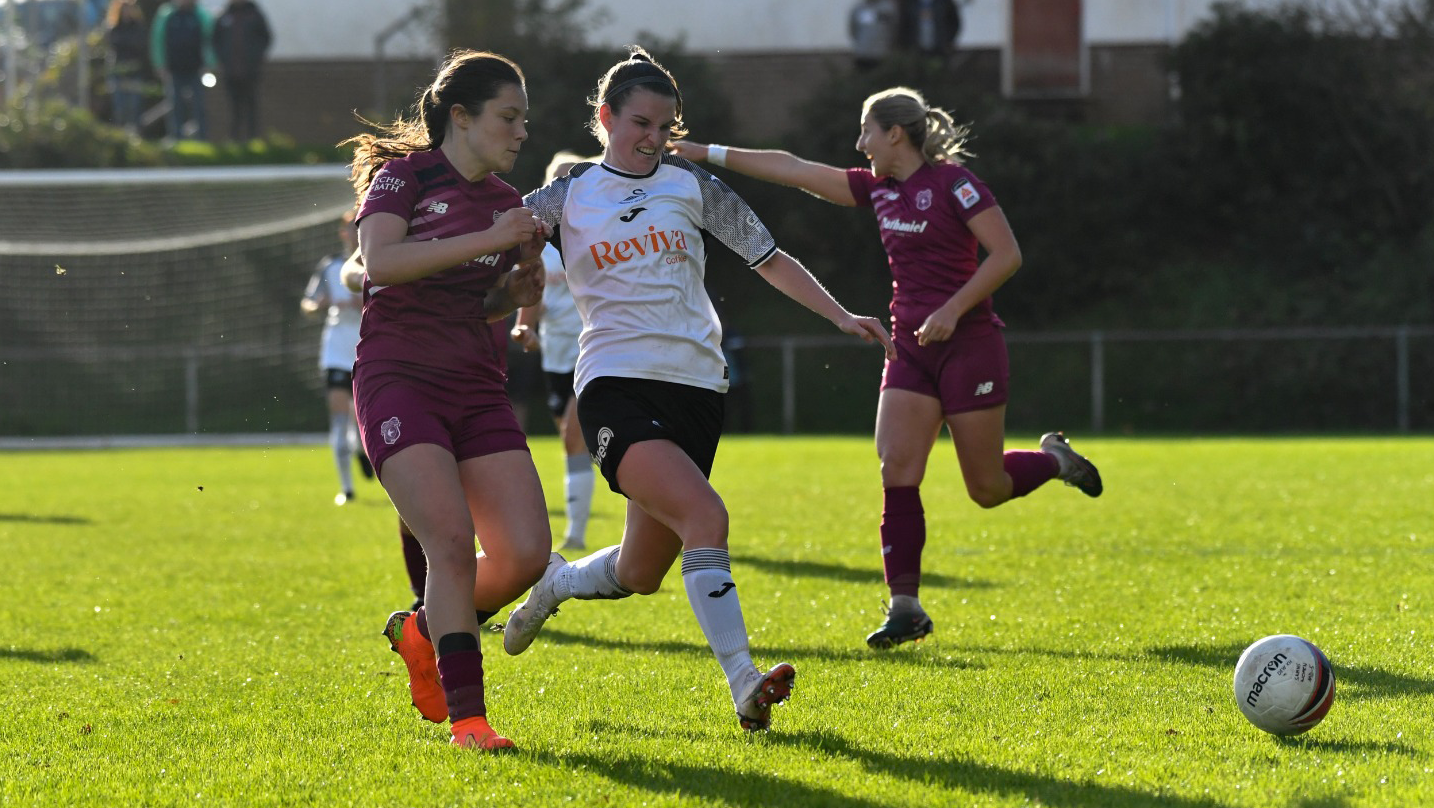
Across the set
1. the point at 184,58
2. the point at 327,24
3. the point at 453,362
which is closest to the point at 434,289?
the point at 453,362

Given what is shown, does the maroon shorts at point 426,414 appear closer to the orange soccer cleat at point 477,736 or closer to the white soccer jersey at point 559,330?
the orange soccer cleat at point 477,736

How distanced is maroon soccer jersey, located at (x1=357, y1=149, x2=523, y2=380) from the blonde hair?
2.11 m

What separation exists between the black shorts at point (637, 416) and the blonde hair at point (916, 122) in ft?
6.17

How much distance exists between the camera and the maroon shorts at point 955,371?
645cm

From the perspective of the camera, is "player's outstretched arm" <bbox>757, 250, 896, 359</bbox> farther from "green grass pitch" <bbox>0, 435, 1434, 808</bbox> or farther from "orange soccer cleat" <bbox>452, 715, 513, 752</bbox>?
"orange soccer cleat" <bbox>452, 715, 513, 752</bbox>

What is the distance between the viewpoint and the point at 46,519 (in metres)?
12.2

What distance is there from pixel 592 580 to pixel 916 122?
231cm

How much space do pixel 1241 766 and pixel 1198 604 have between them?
2947 millimetres

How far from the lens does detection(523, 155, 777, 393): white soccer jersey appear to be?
4.85 metres

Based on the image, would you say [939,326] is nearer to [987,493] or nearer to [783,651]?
[987,493]

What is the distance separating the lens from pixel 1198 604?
689 cm

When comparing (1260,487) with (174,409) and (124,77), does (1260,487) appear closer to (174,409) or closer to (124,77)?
(174,409)

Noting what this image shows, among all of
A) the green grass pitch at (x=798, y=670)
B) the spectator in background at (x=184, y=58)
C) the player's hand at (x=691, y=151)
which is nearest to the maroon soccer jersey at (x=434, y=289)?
the green grass pitch at (x=798, y=670)

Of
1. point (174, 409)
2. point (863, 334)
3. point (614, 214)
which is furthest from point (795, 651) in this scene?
point (174, 409)
